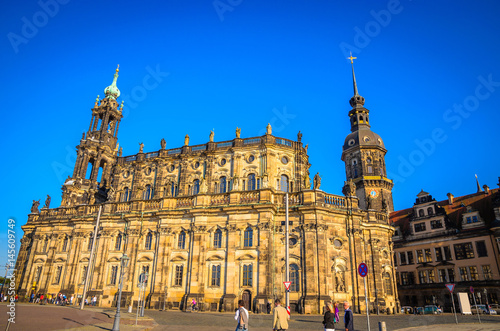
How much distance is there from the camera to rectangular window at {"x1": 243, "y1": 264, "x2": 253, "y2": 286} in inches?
1326

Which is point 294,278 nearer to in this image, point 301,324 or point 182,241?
point 301,324

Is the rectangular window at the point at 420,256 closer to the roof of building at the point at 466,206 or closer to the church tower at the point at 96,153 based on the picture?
the roof of building at the point at 466,206

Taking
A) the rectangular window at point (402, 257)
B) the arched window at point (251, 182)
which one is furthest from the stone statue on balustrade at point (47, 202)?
the rectangular window at point (402, 257)

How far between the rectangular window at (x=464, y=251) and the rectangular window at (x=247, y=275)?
3137cm

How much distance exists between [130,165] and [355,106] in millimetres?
47021

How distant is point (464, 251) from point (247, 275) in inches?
1261

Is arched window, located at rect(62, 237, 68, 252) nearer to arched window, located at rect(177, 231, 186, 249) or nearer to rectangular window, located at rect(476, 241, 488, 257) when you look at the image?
arched window, located at rect(177, 231, 186, 249)

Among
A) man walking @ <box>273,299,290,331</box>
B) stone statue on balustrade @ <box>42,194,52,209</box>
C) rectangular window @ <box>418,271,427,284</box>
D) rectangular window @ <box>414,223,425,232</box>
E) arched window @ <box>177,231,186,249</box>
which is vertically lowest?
man walking @ <box>273,299,290,331</box>

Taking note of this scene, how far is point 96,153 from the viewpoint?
52.6 metres

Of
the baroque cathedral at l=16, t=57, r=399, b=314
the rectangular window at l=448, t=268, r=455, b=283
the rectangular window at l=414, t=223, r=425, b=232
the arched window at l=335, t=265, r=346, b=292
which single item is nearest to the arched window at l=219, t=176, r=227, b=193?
the baroque cathedral at l=16, t=57, r=399, b=314

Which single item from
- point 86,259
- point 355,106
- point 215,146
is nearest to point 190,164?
point 215,146

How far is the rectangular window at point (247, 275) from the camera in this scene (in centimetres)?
3369

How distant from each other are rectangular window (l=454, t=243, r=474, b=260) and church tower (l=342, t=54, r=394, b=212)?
12514 mm

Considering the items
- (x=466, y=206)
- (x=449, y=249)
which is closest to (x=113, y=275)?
(x=449, y=249)
